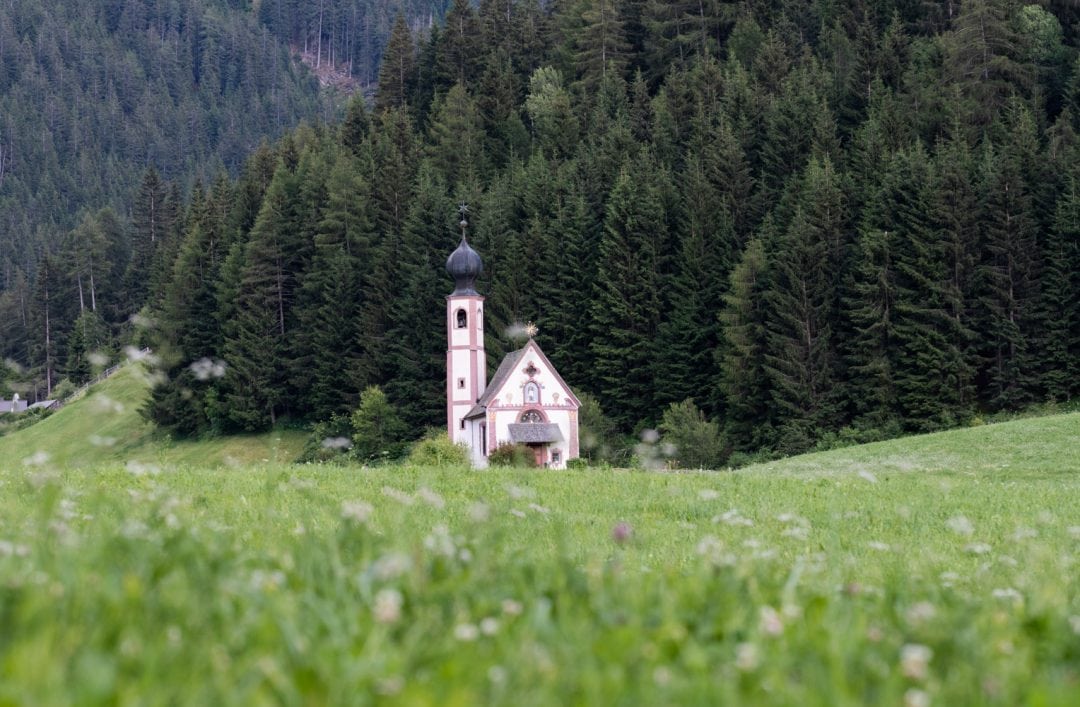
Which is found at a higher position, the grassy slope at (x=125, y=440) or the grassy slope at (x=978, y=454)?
the grassy slope at (x=978, y=454)

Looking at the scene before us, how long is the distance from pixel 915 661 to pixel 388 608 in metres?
1.65

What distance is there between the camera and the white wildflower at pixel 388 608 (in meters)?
4.16

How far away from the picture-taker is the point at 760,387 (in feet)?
183

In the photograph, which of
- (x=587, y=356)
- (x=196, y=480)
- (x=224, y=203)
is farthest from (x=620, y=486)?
(x=224, y=203)

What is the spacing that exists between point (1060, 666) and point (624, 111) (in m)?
75.6

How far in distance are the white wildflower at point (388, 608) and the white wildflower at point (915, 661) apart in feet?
5.30

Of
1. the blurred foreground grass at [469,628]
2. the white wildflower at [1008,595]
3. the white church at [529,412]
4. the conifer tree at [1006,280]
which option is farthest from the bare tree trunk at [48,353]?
the white wildflower at [1008,595]

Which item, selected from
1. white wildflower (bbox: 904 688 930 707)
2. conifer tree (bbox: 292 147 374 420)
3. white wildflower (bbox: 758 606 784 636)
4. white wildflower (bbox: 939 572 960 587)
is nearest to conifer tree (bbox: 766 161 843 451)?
conifer tree (bbox: 292 147 374 420)

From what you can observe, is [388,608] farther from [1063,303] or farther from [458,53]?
[458,53]

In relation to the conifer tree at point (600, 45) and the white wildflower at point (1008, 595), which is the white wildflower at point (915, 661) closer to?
the white wildflower at point (1008, 595)

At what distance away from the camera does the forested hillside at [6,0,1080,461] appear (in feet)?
175

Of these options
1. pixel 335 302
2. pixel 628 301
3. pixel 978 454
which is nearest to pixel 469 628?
pixel 978 454

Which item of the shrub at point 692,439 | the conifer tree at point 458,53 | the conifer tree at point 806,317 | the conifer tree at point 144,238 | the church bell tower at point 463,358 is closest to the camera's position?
the shrub at point 692,439

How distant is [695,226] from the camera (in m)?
62.3
